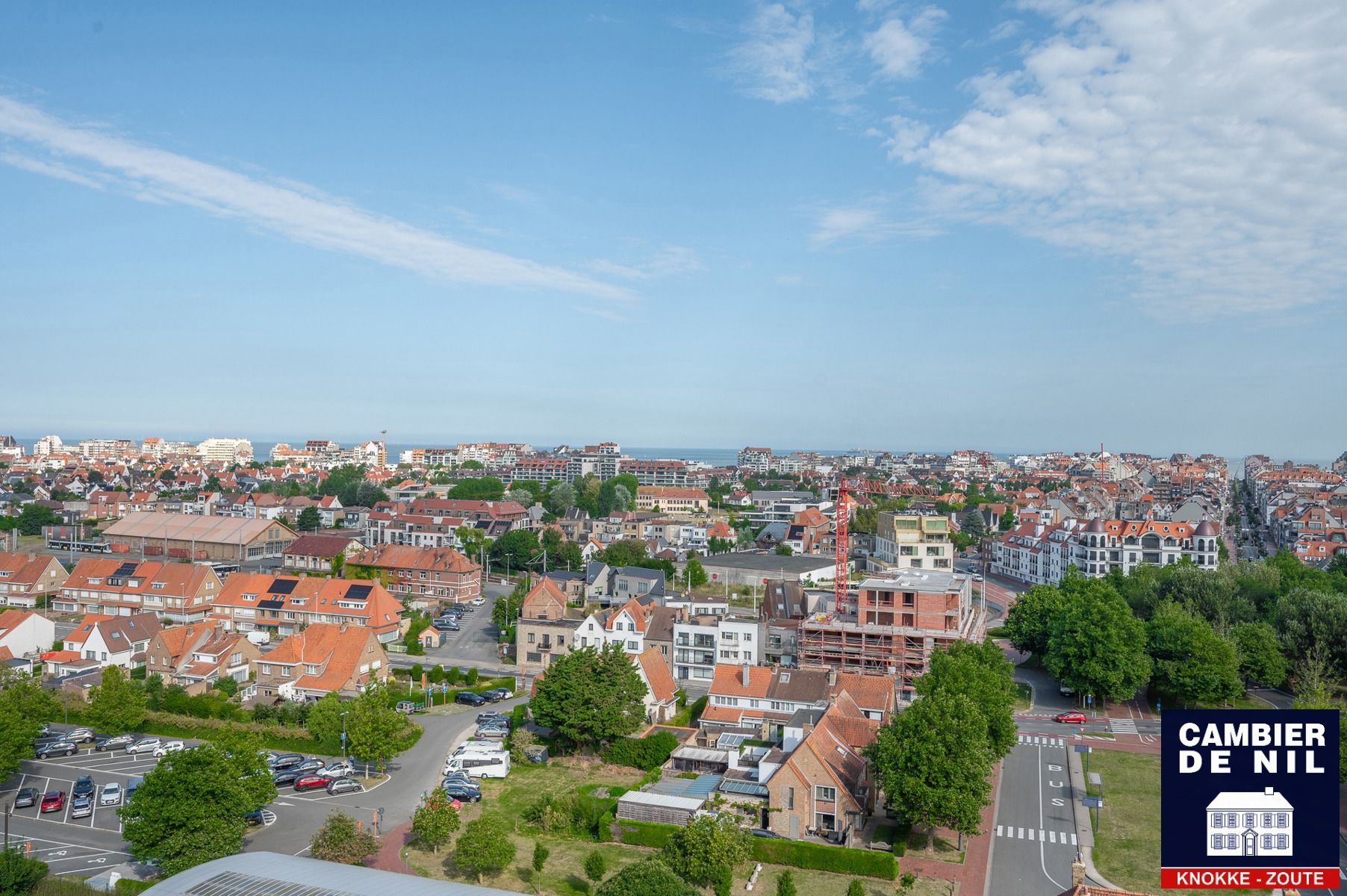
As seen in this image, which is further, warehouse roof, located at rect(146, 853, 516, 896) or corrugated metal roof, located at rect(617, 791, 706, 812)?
corrugated metal roof, located at rect(617, 791, 706, 812)

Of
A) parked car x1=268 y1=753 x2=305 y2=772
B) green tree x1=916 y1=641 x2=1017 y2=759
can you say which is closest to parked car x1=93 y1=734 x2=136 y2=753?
parked car x1=268 y1=753 x2=305 y2=772

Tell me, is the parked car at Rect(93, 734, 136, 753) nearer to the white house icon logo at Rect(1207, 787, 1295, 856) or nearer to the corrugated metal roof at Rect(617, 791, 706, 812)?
the corrugated metal roof at Rect(617, 791, 706, 812)

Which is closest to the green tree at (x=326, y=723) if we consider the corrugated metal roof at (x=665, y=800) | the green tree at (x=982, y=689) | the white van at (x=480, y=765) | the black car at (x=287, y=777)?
the black car at (x=287, y=777)

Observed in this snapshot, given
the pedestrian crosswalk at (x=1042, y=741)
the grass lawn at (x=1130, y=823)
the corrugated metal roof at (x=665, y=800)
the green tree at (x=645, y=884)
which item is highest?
the green tree at (x=645, y=884)

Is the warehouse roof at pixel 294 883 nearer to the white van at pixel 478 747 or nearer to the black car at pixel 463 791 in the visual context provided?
the black car at pixel 463 791

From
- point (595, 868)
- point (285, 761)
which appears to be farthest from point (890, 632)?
point (285, 761)

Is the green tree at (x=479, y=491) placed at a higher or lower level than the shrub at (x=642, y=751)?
higher

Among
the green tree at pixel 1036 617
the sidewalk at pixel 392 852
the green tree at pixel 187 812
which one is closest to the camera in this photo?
the green tree at pixel 187 812
